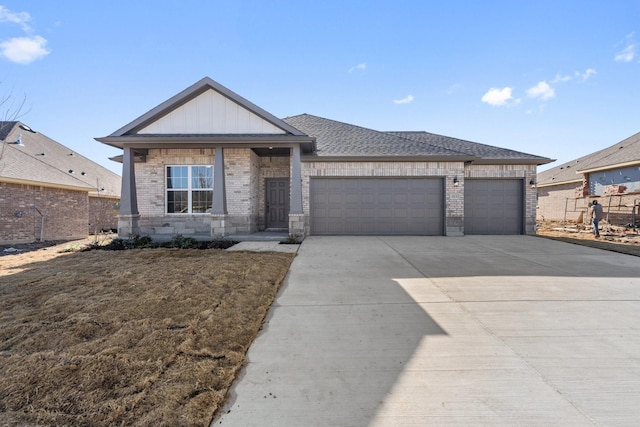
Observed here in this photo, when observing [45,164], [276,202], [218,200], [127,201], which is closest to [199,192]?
[218,200]

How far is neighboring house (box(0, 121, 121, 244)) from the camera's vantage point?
37.7ft

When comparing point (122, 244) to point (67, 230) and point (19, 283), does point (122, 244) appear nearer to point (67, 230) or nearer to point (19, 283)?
point (19, 283)

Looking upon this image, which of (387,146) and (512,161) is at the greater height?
(387,146)

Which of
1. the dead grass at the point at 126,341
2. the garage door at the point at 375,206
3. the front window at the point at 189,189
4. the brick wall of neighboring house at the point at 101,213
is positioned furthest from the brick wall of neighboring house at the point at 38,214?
the garage door at the point at 375,206

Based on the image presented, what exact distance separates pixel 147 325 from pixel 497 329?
12.9 feet

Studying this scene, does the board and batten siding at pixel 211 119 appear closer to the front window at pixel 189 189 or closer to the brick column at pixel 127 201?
the brick column at pixel 127 201

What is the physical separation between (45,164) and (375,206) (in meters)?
15.1

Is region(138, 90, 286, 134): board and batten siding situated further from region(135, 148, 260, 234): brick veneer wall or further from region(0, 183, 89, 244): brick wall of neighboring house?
region(0, 183, 89, 244): brick wall of neighboring house

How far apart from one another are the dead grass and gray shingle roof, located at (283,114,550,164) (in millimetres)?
7423

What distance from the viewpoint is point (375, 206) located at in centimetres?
1205

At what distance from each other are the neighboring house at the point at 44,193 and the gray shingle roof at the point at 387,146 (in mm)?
10098

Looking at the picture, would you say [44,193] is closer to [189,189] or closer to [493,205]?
[189,189]

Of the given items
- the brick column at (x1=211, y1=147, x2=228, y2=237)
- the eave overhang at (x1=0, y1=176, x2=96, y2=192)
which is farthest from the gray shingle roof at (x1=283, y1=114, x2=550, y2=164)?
the eave overhang at (x1=0, y1=176, x2=96, y2=192)

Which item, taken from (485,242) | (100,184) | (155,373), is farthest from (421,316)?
(100,184)
